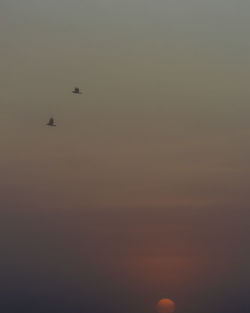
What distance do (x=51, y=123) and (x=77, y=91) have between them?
936 cm

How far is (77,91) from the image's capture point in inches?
4318

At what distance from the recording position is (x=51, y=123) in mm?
115750
